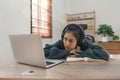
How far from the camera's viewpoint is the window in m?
Answer: 2.86

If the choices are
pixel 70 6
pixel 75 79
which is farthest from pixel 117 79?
pixel 70 6

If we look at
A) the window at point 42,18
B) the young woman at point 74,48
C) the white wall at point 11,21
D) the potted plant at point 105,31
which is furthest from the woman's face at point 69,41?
the potted plant at point 105,31

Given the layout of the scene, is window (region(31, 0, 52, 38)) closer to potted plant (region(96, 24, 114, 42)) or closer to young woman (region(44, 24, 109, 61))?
potted plant (region(96, 24, 114, 42))

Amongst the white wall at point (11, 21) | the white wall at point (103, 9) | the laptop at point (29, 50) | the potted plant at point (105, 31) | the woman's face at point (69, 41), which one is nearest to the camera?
the laptop at point (29, 50)

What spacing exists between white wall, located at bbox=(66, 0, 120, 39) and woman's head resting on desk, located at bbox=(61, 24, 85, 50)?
3012 millimetres

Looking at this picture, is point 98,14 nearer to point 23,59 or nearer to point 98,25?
point 98,25

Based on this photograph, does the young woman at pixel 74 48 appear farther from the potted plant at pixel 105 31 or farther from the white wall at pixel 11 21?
the potted plant at pixel 105 31

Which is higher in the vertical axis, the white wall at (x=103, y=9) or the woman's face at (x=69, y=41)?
the white wall at (x=103, y=9)

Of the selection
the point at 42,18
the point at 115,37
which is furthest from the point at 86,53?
the point at 115,37

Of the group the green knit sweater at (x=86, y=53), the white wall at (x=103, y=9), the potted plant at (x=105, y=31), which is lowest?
the green knit sweater at (x=86, y=53)

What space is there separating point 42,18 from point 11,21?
1186 mm

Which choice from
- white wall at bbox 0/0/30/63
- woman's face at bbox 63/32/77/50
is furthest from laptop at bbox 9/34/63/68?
white wall at bbox 0/0/30/63

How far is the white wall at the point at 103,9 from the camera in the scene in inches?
162

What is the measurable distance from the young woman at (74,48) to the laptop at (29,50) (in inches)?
11.6
